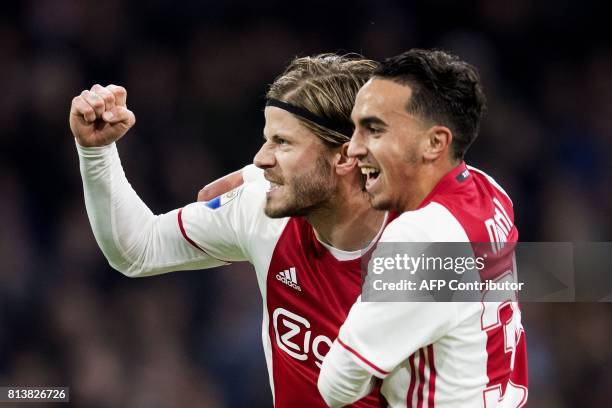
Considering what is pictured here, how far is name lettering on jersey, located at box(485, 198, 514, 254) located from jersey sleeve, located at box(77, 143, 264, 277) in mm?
876

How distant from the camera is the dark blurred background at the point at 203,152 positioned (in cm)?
560

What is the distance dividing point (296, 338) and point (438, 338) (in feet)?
2.21

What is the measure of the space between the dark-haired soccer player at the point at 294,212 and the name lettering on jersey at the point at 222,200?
20mm

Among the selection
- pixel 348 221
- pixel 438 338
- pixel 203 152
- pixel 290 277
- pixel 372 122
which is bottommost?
pixel 438 338

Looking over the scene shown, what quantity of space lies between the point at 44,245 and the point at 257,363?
1.64m

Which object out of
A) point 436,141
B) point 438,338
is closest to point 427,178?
point 436,141

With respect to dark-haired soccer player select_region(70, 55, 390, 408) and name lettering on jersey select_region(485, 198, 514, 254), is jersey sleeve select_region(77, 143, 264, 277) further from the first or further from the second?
name lettering on jersey select_region(485, 198, 514, 254)

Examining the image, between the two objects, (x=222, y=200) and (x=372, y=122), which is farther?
(x=222, y=200)

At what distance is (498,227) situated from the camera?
8.05ft

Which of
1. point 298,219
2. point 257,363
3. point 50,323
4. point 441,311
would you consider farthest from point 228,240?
point 50,323

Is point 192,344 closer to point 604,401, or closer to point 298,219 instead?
point 604,401

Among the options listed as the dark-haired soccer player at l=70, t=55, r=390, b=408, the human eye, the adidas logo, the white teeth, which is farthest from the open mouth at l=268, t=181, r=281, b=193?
the white teeth

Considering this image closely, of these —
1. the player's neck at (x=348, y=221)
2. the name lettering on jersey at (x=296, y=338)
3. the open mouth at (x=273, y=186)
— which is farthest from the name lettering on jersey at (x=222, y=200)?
the name lettering on jersey at (x=296, y=338)

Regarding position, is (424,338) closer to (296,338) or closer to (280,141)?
(296,338)
